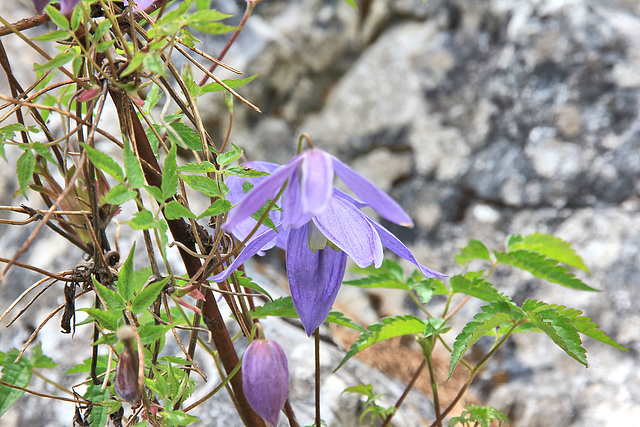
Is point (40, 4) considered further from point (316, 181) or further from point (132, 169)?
point (316, 181)

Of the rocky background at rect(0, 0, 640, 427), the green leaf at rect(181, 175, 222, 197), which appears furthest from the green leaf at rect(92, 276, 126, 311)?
the rocky background at rect(0, 0, 640, 427)

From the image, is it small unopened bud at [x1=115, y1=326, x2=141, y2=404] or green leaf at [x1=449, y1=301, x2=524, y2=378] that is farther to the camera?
green leaf at [x1=449, y1=301, x2=524, y2=378]

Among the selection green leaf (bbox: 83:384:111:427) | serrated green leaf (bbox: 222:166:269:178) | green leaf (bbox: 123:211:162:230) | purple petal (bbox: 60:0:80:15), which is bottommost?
green leaf (bbox: 83:384:111:427)

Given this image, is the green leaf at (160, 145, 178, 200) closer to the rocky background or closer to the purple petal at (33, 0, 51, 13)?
the purple petal at (33, 0, 51, 13)

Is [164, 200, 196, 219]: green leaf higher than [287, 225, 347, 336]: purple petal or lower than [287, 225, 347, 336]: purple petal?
higher

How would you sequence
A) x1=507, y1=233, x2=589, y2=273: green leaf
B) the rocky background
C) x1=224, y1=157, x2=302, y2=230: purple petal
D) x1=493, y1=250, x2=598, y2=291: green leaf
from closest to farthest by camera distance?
x1=224, y1=157, x2=302, y2=230: purple petal
x1=493, y1=250, x2=598, y2=291: green leaf
x1=507, y1=233, x2=589, y2=273: green leaf
the rocky background

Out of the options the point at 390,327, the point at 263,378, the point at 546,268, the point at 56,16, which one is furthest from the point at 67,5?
the point at 546,268

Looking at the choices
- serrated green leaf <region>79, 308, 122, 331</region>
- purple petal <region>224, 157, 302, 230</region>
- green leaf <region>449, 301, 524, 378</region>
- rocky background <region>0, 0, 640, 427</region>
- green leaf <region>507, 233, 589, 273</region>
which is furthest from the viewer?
rocky background <region>0, 0, 640, 427</region>

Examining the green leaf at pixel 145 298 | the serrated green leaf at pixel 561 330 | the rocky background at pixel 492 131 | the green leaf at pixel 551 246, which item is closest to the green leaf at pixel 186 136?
the green leaf at pixel 145 298
